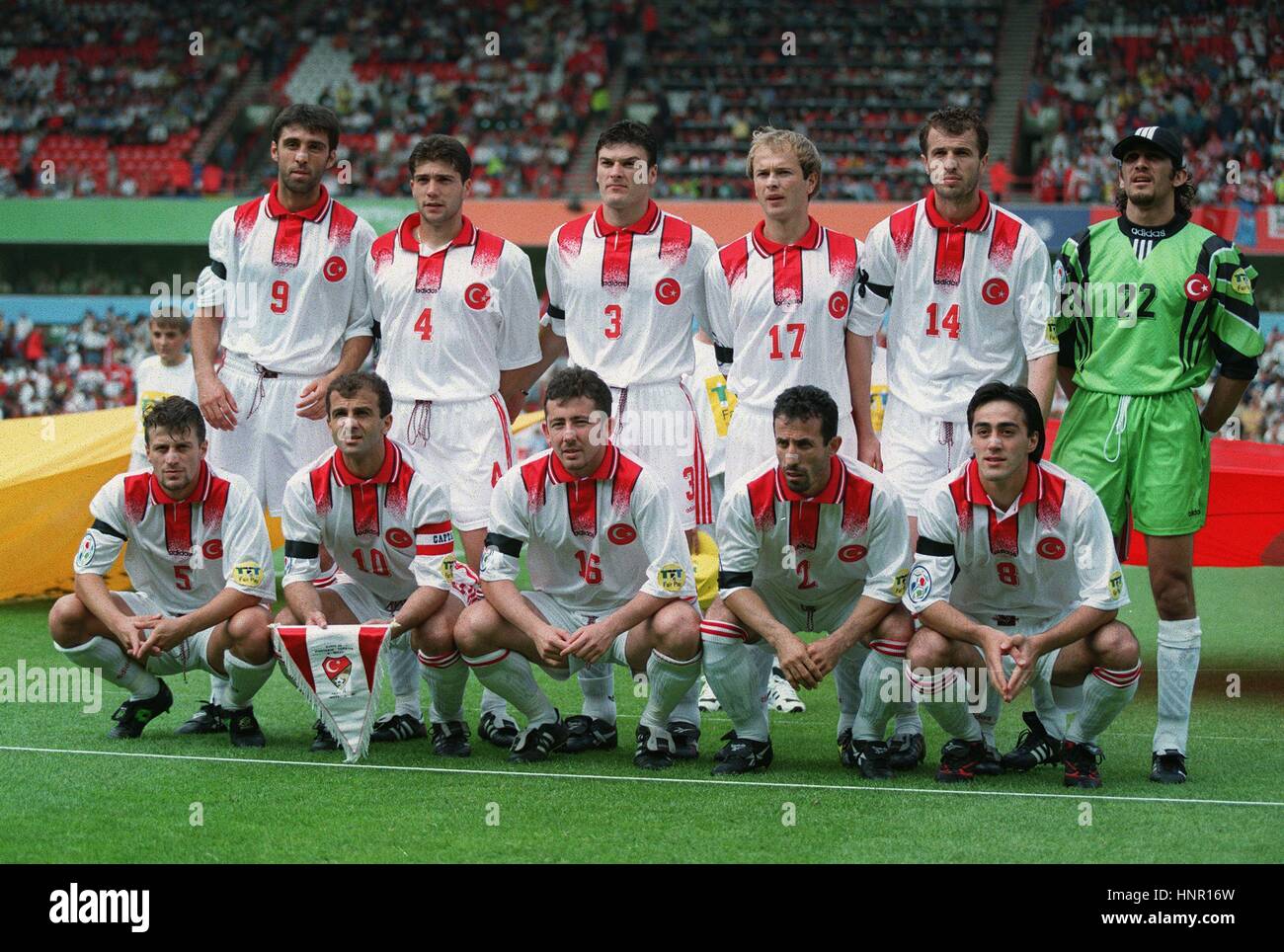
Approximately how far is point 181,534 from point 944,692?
2567mm

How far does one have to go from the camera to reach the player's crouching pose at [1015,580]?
4504 millimetres


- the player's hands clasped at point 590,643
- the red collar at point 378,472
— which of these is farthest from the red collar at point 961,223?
the red collar at point 378,472

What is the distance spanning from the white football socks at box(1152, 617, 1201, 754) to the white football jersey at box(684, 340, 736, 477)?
2339 mm

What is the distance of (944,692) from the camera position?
4.57 metres

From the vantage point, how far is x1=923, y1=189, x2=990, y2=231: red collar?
5.15 metres

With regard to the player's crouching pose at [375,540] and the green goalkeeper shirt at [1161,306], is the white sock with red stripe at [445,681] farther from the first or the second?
the green goalkeeper shirt at [1161,306]

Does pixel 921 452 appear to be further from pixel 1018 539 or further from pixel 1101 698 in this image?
pixel 1101 698

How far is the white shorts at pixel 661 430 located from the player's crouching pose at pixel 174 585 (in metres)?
1.30

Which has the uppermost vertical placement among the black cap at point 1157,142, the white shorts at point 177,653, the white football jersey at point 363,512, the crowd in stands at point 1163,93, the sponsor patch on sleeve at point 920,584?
the crowd in stands at point 1163,93

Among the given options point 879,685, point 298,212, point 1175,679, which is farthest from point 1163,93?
point 879,685

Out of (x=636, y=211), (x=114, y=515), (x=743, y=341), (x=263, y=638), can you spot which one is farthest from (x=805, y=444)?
(x=114, y=515)

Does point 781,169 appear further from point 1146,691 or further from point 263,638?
point 1146,691

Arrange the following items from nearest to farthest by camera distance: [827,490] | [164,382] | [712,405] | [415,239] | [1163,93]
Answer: [827,490] → [415,239] → [712,405] → [164,382] → [1163,93]
